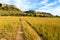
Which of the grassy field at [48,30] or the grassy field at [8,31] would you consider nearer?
the grassy field at [48,30]

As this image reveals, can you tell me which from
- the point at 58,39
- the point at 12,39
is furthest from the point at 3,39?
the point at 58,39

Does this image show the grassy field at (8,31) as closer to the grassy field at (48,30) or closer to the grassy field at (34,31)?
the grassy field at (34,31)

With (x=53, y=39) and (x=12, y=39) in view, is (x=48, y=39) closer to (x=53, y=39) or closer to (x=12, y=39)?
(x=53, y=39)

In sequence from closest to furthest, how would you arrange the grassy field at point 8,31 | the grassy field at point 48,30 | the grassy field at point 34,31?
the grassy field at point 34,31 < the grassy field at point 48,30 < the grassy field at point 8,31

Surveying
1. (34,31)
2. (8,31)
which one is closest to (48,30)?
(34,31)

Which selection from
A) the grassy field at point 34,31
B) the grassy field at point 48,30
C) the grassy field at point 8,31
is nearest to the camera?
the grassy field at point 34,31

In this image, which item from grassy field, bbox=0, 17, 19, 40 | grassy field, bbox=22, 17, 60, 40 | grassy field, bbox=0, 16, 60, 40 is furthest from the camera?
grassy field, bbox=0, 17, 19, 40

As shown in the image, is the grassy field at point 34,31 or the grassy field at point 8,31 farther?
the grassy field at point 8,31

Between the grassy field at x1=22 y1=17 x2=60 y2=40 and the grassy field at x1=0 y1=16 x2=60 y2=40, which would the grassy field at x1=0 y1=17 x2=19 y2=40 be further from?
the grassy field at x1=22 y1=17 x2=60 y2=40

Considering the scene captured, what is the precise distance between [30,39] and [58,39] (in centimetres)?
239

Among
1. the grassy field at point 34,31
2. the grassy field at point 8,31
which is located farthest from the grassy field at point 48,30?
the grassy field at point 8,31

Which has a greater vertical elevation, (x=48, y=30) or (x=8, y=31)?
(x=8, y=31)

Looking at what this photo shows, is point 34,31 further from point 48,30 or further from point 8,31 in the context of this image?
point 8,31

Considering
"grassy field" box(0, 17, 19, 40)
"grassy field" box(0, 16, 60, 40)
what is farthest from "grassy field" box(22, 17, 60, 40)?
"grassy field" box(0, 17, 19, 40)
